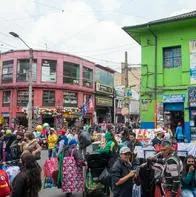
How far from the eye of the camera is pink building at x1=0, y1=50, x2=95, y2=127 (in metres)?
41.7

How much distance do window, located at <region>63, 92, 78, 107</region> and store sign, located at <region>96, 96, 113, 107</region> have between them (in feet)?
18.5

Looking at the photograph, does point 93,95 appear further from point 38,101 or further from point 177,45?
point 177,45

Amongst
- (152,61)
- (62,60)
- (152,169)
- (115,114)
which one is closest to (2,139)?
(152,169)

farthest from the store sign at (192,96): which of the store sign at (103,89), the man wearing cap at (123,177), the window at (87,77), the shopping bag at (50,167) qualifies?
the store sign at (103,89)

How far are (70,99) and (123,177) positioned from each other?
Answer: 127 feet

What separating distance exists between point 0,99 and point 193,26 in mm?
29502

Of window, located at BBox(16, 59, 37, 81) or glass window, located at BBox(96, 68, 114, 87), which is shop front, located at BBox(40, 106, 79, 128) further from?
glass window, located at BBox(96, 68, 114, 87)

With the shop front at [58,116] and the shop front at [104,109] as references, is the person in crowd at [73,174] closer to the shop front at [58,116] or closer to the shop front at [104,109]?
the shop front at [58,116]

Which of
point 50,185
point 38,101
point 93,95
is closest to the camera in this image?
point 50,185

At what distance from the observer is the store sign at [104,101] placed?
166 ft

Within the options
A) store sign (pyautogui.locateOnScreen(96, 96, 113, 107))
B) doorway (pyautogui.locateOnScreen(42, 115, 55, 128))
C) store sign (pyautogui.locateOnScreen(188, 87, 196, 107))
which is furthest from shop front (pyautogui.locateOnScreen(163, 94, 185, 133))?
store sign (pyautogui.locateOnScreen(96, 96, 113, 107))

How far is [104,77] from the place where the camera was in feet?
174

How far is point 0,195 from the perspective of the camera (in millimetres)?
6242

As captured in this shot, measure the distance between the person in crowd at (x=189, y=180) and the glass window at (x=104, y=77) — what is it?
4458 cm
